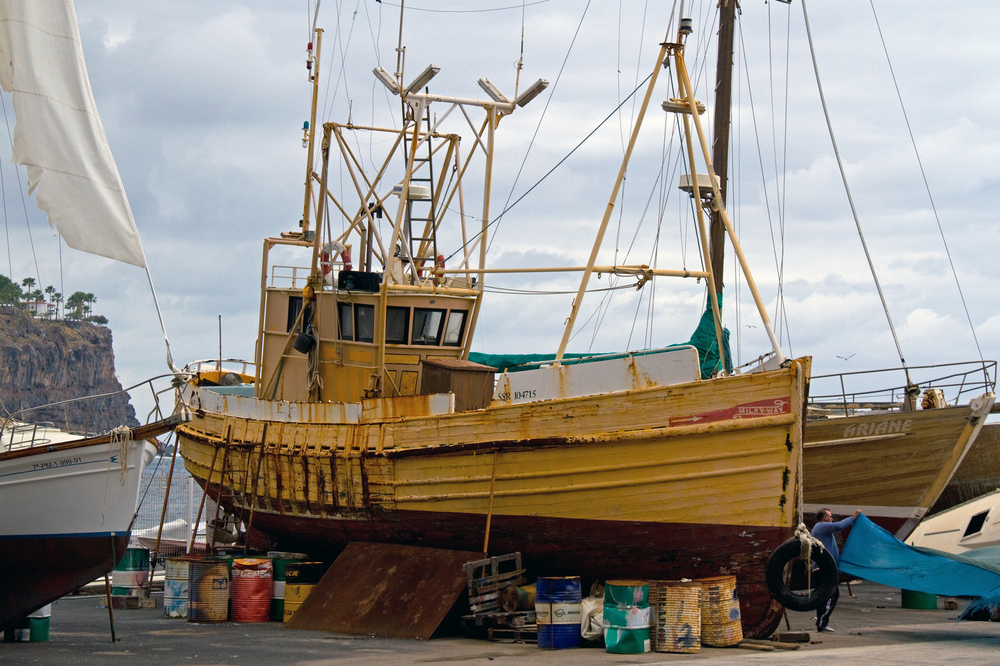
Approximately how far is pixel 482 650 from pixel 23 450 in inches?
216

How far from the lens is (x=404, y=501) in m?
14.0

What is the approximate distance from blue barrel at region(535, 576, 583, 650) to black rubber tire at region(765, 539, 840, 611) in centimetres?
206

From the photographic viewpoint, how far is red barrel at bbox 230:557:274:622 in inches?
544

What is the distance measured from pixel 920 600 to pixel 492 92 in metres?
9.85

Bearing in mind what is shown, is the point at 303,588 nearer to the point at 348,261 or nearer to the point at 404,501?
the point at 404,501

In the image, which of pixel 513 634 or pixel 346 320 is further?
pixel 346 320

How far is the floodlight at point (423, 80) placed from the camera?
1503 centimetres

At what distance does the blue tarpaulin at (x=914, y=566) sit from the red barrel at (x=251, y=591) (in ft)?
24.3

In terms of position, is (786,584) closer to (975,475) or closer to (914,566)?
(914,566)

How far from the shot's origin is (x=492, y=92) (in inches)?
637

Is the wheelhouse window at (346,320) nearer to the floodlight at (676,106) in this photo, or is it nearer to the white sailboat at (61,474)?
the white sailboat at (61,474)

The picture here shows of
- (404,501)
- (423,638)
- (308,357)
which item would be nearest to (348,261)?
(308,357)

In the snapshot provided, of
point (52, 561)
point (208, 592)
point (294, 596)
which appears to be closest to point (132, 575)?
point (208, 592)

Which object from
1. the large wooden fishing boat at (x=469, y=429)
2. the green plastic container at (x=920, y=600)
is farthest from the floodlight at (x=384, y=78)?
the green plastic container at (x=920, y=600)
